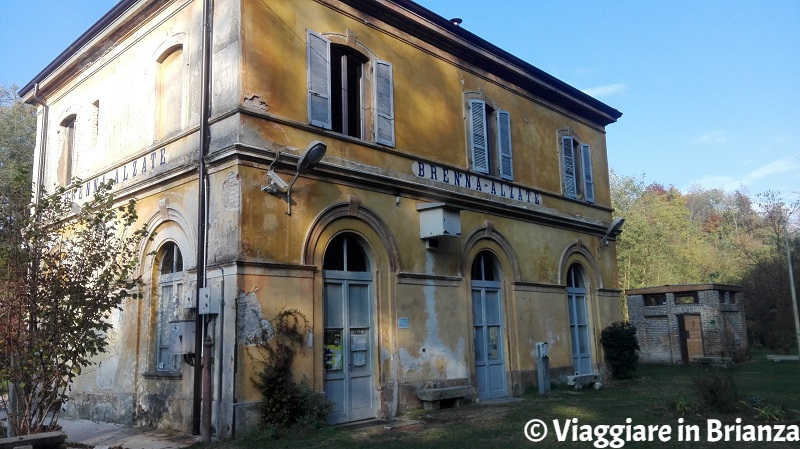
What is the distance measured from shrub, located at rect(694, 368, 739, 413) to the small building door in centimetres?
1517

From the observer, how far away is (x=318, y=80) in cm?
1080

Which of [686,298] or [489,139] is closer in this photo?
[489,139]

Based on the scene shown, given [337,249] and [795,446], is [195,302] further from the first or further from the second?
[795,446]

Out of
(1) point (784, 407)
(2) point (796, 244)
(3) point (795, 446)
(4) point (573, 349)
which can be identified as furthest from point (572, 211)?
(2) point (796, 244)

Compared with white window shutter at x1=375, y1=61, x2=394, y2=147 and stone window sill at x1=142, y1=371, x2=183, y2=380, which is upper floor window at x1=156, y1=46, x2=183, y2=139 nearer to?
white window shutter at x1=375, y1=61, x2=394, y2=147

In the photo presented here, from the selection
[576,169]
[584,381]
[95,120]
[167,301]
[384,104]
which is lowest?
[584,381]

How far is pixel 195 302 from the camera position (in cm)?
961

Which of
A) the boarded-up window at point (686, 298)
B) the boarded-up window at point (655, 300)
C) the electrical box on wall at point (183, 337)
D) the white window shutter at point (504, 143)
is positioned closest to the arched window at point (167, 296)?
the electrical box on wall at point (183, 337)

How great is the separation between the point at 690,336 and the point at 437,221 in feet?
54.0

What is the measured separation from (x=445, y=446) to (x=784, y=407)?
5.67 m

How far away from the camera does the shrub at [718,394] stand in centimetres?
959

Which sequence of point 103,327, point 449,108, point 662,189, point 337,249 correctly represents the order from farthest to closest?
point 662,189
point 449,108
point 337,249
point 103,327

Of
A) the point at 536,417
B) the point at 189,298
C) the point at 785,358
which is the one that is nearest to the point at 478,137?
the point at 536,417

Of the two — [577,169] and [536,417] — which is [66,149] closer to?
[536,417]
